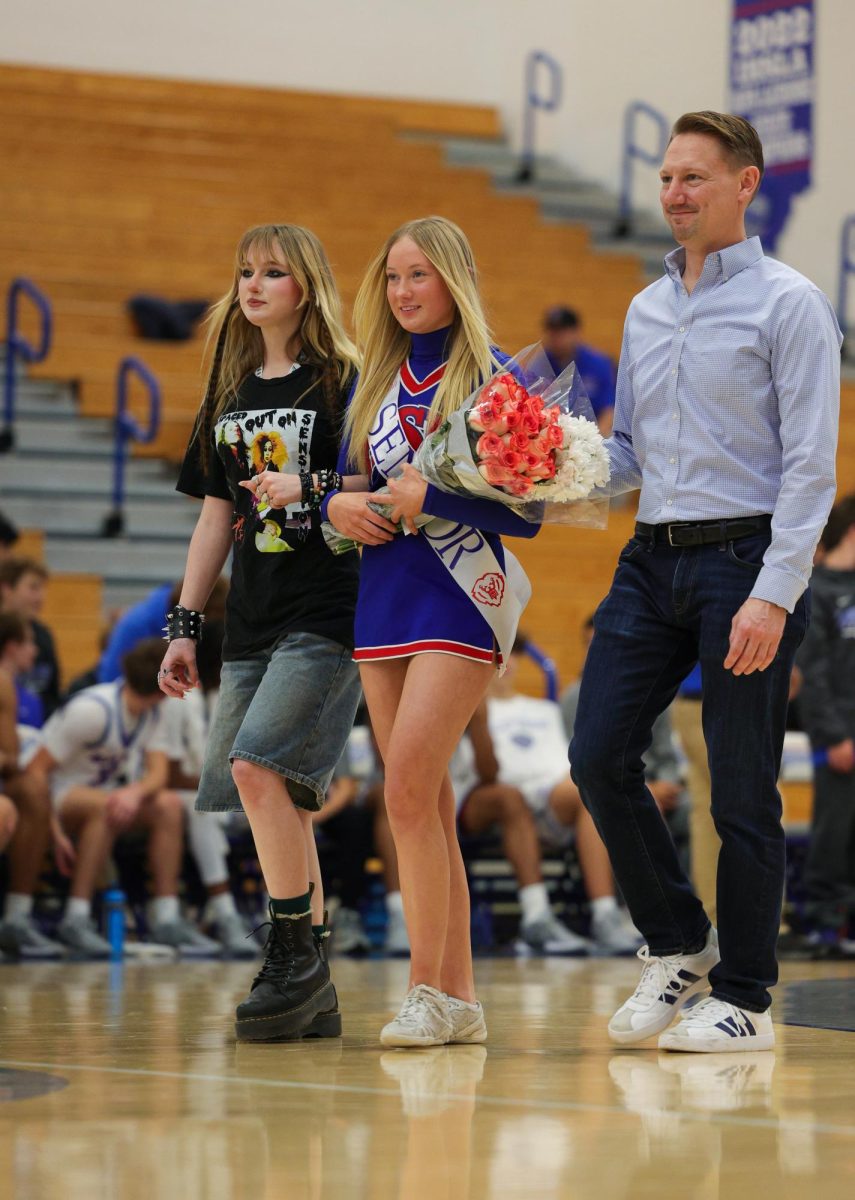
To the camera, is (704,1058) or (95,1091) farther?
(704,1058)

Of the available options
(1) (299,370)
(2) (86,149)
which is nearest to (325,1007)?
(1) (299,370)

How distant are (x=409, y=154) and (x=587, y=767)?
1273 cm

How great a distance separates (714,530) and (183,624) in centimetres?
119

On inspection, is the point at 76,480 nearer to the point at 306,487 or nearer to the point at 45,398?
the point at 45,398

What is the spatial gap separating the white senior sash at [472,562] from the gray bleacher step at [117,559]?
6792 mm

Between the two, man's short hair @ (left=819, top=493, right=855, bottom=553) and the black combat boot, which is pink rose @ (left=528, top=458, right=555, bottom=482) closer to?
the black combat boot

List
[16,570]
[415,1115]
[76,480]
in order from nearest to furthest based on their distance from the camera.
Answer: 1. [415,1115]
2. [16,570]
3. [76,480]

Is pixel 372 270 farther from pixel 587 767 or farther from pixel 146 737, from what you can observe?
pixel 146 737

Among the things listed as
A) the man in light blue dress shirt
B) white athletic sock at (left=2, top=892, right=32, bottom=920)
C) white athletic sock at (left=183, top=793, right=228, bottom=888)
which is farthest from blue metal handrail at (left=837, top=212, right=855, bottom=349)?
the man in light blue dress shirt

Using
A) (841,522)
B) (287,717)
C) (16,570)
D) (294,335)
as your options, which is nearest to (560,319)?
(841,522)

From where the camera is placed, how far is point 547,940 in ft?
25.9

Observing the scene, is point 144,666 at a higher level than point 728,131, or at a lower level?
lower

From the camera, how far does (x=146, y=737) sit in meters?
7.82

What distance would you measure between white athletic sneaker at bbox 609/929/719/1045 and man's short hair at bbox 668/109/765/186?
1572 millimetres
